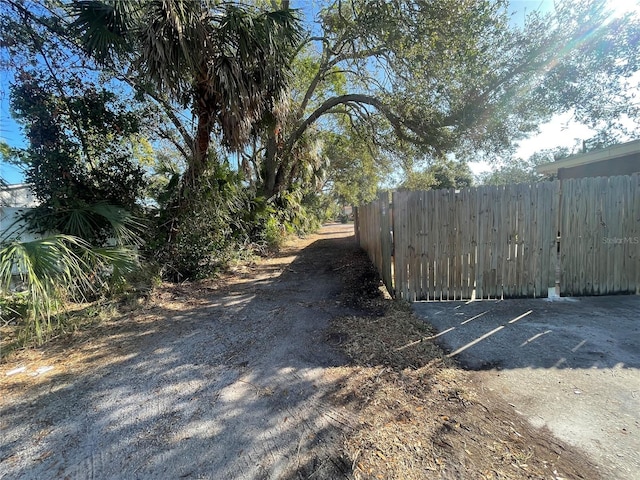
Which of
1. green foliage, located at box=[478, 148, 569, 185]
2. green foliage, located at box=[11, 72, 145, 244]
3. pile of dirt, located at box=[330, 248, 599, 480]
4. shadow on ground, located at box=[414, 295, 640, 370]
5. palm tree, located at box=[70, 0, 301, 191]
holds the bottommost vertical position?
pile of dirt, located at box=[330, 248, 599, 480]

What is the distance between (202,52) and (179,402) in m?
5.27

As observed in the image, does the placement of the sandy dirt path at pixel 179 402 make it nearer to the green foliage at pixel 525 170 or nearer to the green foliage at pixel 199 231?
the green foliage at pixel 199 231

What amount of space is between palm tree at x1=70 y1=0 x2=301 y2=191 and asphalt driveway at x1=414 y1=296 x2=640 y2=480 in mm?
4904

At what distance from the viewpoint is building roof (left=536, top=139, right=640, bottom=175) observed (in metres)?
6.83

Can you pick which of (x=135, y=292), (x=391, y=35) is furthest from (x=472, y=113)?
(x=135, y=292)

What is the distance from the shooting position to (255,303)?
15.8ft

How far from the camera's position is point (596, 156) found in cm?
783

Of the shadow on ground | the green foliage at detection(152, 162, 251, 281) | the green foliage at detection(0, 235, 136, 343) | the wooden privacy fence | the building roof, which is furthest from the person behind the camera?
the building roof

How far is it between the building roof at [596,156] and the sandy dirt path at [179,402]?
855 centimetres

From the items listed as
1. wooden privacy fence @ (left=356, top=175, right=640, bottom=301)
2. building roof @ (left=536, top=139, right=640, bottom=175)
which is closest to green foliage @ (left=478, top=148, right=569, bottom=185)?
building roof @ (left=536, top=139, right=640, bottom=175)

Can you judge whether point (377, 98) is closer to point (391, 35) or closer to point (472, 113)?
point (391, 35)

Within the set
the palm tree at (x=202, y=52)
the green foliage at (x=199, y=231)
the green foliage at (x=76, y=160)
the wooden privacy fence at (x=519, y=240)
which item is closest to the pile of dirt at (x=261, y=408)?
the wooden privacy fence at (x=519, y=240)

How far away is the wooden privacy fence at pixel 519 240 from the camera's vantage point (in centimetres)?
418

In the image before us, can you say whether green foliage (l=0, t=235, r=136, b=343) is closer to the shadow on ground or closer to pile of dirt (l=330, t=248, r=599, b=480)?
pile of dirt (l=330, t=248, r=599, b=480)
